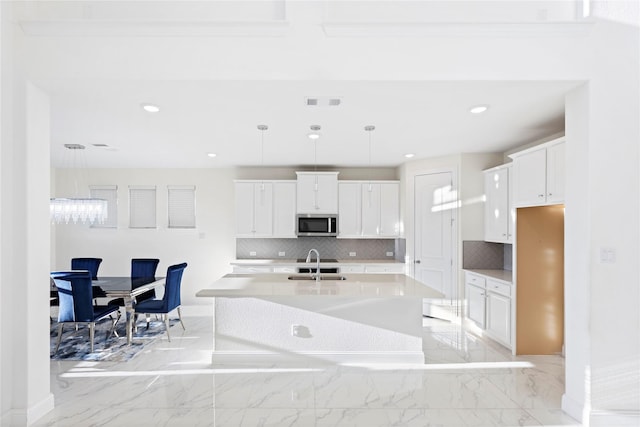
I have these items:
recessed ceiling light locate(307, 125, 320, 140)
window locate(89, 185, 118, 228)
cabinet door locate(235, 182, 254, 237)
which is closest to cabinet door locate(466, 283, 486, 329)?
recessed ceiling light locate(307, 125, 320, 140)

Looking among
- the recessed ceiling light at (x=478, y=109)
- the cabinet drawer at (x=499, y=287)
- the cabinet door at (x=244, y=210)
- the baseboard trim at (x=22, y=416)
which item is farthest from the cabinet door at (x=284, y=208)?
the baseboard trim at (x=22, y=416)

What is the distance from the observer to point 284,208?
6152 mm

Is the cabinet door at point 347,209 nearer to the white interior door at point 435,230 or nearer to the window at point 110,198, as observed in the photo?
the white interior door at point 435,230

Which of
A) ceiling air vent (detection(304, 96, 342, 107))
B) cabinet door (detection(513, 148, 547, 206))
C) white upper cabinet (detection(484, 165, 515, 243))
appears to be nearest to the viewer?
ceiling air vent (detection(304, 96, 342, 107))

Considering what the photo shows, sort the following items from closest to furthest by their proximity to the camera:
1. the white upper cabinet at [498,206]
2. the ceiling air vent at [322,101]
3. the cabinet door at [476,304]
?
the ceiling air vent at [322,101], the white upper cabinet at [498,206], the cabinet door at [476,304]

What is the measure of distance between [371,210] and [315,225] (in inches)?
39.9

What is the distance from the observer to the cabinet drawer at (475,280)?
4.56m

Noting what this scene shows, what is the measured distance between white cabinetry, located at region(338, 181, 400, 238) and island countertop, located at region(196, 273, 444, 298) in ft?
6.59

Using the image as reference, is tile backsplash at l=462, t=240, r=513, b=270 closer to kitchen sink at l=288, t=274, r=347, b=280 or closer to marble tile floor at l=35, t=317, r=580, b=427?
marble tile floor at l=35, t=317, r=580, b=427

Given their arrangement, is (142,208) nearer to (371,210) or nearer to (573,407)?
(371,210)

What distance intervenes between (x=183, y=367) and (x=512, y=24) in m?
4.15

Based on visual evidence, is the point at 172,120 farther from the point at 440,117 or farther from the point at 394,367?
the point at 394,367

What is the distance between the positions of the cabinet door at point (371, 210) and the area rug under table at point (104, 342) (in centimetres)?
342

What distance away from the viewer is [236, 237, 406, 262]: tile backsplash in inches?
256
